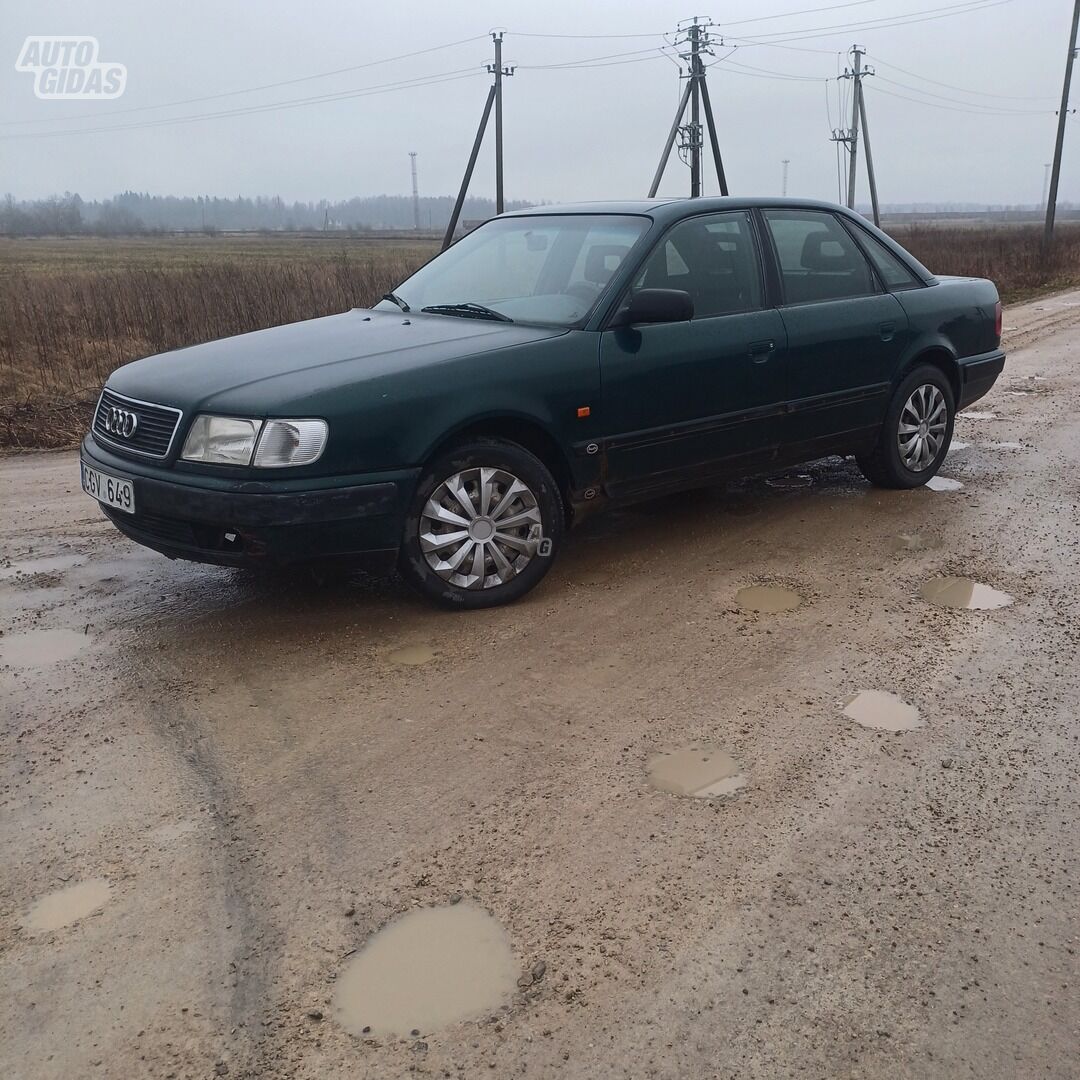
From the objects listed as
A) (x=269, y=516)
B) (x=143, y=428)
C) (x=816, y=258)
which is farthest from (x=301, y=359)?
(x=816, y=258)

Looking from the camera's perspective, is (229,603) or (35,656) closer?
(35,656)

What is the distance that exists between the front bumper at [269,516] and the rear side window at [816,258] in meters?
2.50

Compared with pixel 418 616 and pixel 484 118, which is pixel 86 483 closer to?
pixel 418 616

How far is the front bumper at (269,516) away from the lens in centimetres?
397

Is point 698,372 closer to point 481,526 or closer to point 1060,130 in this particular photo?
point 481,526

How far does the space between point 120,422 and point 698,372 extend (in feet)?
8.40

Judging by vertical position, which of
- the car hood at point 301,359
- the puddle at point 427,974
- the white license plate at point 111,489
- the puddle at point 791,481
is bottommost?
the puddle at point 791,481

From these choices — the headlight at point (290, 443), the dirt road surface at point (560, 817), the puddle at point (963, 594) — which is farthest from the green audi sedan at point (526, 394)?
the puddle at point (963, 594)

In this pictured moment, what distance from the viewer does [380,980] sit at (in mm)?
2352

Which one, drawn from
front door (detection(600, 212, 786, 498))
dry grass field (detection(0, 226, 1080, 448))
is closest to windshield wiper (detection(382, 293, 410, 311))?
front door (detection(600, 212, 786, 498))

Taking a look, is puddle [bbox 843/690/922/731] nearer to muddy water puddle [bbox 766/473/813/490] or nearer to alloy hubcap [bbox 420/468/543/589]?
alloy hubcap [bbox 420/468/543/589]

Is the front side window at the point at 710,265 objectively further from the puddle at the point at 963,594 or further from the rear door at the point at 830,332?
the puddle at the point at 963,594

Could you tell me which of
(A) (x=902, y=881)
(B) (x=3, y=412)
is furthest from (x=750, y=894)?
(B) (x=3, y=412)

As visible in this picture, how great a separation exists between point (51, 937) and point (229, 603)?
2301mm
